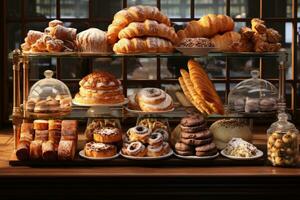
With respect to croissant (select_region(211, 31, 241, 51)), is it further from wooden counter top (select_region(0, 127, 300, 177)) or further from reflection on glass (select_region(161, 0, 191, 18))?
reflection on glass (select_region(161, 0, 191, 18))

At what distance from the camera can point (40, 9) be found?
3.20m

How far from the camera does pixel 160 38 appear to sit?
2.47 metres

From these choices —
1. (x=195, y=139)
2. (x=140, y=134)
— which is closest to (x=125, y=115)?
(x=140, y=134)

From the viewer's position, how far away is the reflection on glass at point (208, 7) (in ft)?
10.6

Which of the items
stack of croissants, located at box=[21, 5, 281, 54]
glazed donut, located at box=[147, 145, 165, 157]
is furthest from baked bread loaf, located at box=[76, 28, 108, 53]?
glazed donut, located at box=[147, 145, 165, 157]

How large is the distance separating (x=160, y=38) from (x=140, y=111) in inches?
13.4

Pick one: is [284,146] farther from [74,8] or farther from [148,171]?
[74,8]

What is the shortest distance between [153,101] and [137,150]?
242mm

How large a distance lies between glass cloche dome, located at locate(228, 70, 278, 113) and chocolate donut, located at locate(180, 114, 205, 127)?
0.72ft

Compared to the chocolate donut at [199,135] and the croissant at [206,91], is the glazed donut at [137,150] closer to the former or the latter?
the chocolate donut at [199,135]

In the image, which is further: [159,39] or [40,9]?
[40,9]

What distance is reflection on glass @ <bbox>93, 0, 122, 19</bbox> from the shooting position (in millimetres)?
3205
